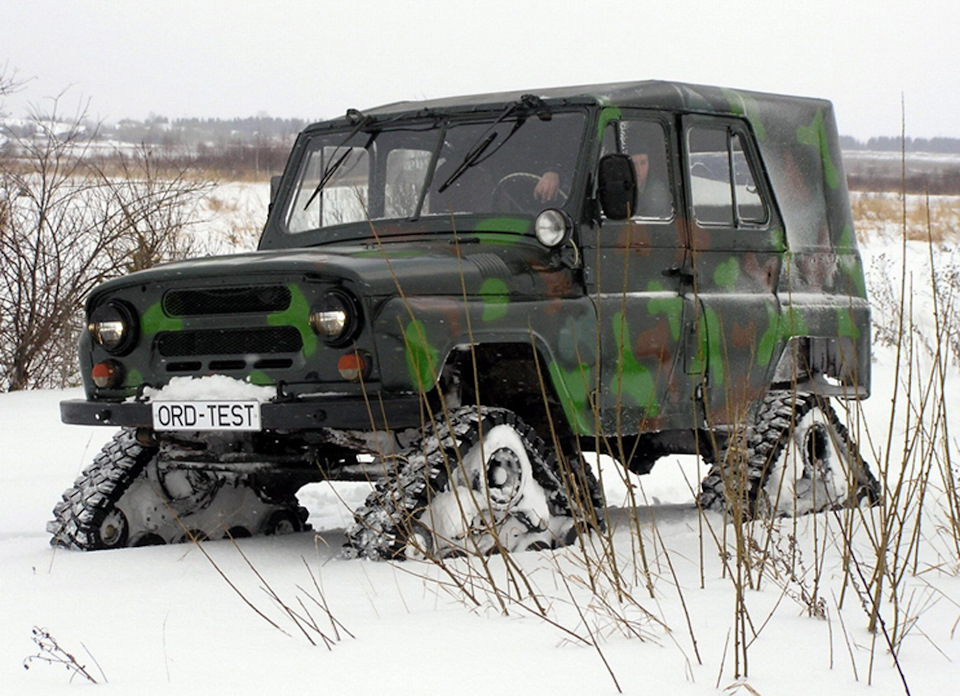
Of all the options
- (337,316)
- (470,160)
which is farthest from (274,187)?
(337,316)

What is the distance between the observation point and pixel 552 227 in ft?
18.5

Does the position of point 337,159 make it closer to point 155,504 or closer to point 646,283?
point 646,283

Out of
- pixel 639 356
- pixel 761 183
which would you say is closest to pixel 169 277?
pixel 639 356

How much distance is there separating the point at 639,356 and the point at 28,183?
10045mm

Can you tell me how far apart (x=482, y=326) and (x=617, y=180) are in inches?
32.6

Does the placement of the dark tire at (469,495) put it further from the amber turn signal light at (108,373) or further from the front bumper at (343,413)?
the amber turn signal light at (108,373)

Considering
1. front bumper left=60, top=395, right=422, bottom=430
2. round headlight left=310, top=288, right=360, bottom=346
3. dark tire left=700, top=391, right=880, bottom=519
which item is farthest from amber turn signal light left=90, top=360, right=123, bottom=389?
dark tire left=700, top=391, right=880, bottom=519

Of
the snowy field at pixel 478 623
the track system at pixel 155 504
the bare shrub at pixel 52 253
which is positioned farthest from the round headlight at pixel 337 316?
the bare shrub at pixel 52 253

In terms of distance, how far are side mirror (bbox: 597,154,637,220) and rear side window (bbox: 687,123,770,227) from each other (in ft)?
2.34

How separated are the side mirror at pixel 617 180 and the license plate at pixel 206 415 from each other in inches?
62.2

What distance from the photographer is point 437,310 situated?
5023 millimetres

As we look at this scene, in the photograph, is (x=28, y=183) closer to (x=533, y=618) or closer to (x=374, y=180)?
(x=374, y=180)

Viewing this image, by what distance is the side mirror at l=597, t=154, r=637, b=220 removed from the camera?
5.52 m

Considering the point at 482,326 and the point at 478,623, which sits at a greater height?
the point at 482,326
